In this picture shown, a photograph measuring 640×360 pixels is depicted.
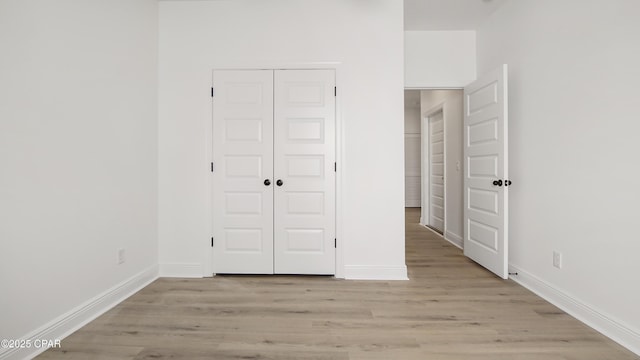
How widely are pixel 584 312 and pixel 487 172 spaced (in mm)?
1418

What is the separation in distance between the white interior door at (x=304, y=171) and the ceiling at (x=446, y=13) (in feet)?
4.07

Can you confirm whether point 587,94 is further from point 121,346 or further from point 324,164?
point 121,346

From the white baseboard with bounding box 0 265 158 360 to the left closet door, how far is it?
2.32 ft

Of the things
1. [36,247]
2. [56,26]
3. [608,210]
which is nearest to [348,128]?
[608,210]

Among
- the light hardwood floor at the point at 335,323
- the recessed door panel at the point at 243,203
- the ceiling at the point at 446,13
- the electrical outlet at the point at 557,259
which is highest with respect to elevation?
the ceiling at the point at 446,13

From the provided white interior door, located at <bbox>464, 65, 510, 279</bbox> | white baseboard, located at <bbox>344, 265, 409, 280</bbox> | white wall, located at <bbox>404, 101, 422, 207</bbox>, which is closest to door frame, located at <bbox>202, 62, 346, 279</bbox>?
white baseboard, located at <bbox>344, 265, 409, 280</bbox>

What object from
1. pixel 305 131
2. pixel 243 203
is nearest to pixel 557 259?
pixel 305 131

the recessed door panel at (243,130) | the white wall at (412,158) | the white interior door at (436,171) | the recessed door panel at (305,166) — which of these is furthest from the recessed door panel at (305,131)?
the white wall at (412,158)

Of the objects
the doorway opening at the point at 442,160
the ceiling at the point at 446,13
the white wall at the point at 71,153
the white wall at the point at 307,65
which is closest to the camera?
the white wall at the point at 71,153

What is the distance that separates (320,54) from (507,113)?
1.92 meters

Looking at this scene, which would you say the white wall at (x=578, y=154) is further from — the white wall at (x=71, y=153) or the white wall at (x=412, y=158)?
the white wall at (x=412, y=158)

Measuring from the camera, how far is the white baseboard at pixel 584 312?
1903mm

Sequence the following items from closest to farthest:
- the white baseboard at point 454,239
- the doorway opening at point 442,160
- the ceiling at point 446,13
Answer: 1. the ceiling at point 446,13
2. the white baseboard at point 454,239
3. the doorway opening at point 442,160

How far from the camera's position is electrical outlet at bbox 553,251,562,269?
2489 mm
